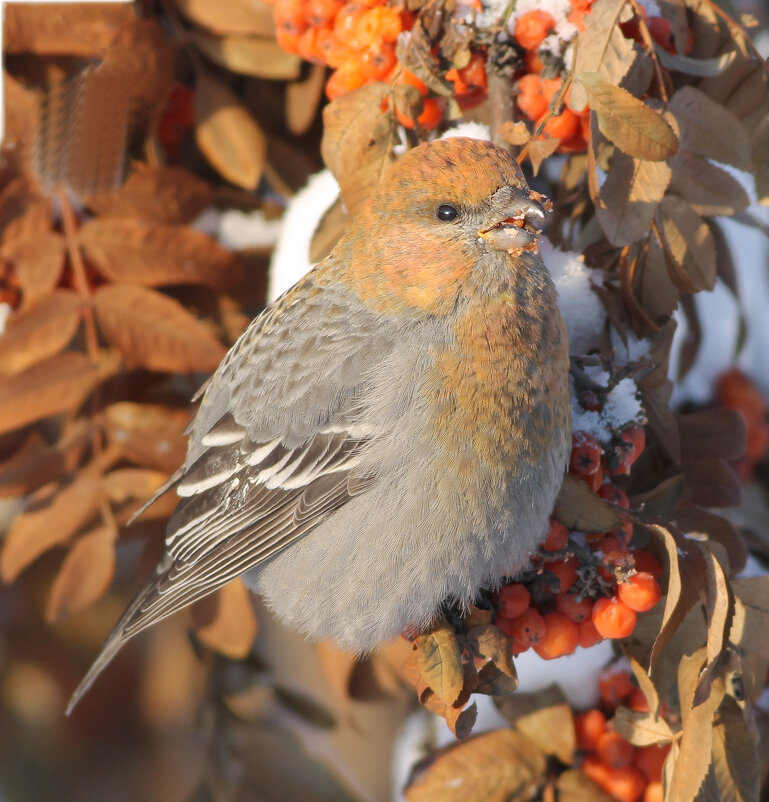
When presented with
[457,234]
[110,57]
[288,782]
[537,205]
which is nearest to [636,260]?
[537,205]

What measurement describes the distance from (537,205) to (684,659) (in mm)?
839

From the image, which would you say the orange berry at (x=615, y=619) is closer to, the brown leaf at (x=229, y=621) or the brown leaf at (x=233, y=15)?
the brown leaf at (x=229, y=621)

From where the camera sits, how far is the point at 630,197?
148 cm

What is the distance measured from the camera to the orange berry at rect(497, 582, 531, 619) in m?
1.66

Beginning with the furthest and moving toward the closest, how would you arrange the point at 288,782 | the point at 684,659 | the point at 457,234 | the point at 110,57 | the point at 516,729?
the point at 288,782 < the point at 110,57 < the point at 516,729 < the point at 457,234 < the point at 684,659

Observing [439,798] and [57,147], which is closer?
[439,798]

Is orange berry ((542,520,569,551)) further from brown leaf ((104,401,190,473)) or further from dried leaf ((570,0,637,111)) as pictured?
brown leaf ((104,401,190,473))

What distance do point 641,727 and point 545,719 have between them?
9.9 inches

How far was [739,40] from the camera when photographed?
160 centimetres

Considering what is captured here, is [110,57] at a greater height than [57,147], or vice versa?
[110,57]

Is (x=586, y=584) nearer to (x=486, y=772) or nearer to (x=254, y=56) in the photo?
(x=486, y=772)

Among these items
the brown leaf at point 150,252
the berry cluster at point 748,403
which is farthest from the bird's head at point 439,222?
the berry cluster at point 748,403

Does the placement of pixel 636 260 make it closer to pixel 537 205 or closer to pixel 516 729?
pixel 537 205

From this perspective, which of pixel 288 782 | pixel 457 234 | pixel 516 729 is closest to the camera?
pixel 457 234
